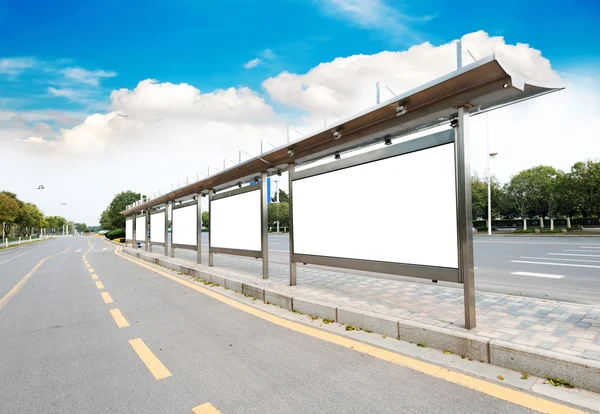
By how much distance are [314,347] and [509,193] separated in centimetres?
5285

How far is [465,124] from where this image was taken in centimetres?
420

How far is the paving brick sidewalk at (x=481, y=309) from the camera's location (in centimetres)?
361

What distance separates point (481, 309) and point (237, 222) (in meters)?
6.86

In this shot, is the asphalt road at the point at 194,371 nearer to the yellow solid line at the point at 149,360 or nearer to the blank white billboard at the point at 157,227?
the yellow solid line at the point at 149,360

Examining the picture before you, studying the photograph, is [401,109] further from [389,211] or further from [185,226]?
[185,226]

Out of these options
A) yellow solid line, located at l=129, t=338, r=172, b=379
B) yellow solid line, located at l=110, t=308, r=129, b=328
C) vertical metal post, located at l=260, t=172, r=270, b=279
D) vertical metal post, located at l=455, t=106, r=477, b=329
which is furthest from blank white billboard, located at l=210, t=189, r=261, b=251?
vertical metal post, located at l=455, t=106, r=477, b=329

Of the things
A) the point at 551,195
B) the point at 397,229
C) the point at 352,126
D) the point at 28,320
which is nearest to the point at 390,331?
the point at 397,229

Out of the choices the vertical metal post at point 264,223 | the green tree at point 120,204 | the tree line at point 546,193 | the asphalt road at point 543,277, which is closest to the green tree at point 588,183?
the tree line at point 546,193

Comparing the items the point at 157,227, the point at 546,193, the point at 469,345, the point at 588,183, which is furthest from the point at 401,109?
the point at 546,193

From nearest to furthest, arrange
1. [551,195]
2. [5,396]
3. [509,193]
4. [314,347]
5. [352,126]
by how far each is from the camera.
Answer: [5,396] → [314,347] → [352,126] → [551,195] → [509,193]

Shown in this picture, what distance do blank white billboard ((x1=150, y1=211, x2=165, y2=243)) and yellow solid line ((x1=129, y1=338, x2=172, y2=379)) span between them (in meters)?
14.5

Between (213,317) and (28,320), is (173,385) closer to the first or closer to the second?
(213,317)

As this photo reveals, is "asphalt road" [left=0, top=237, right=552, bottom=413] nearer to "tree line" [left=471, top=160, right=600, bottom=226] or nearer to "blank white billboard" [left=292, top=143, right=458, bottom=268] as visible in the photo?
"blank white billboard" [left=292, top=143, right=458, bottom=268]

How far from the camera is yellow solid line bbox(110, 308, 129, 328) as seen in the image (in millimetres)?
5350
